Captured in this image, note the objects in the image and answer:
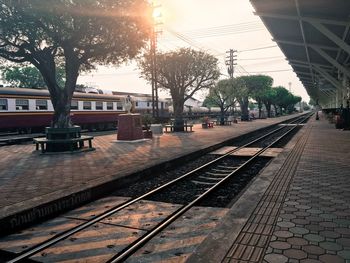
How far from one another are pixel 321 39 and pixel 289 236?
58.2 ft

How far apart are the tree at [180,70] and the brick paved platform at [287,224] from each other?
62.9ft

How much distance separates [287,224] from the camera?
14.5 feet

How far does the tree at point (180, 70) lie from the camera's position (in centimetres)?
2617

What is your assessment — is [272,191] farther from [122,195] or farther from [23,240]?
[23,240]

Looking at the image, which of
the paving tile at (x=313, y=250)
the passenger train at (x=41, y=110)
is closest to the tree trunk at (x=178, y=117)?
the passenger train at (x=41, y=110)

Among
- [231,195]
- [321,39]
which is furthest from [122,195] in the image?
[321,39]

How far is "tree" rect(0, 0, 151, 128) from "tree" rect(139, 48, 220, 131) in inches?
454

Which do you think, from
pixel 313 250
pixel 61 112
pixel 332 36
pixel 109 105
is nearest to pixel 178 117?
pixel 109 105

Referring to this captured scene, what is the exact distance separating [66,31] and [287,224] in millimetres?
11315

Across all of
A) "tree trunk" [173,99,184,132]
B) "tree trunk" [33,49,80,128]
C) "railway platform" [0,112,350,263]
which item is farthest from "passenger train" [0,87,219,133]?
"railway platform" [0,112,350,263]

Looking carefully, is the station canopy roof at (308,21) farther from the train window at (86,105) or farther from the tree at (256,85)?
the tree at (256,85)

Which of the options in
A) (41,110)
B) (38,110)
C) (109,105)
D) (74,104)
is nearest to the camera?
(38,110)

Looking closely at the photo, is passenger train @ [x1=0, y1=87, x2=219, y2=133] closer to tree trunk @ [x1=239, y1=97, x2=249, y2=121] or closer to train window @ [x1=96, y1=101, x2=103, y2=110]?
train window @ [x1=96, y1=101, x2=103, y2=110]

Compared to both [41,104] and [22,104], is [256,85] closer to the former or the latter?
[41,104]
